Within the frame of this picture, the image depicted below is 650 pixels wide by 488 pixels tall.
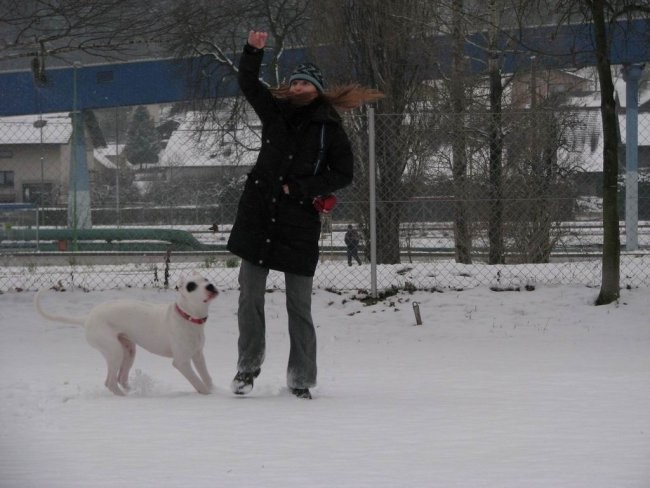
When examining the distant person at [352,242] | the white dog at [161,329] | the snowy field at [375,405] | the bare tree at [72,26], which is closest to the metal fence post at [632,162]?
the snowy field at [375,405]

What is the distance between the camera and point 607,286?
8.22m

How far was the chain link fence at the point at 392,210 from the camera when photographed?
9.12m

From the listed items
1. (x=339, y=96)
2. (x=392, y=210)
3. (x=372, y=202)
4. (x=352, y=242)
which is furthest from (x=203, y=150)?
(x=339, y=96)

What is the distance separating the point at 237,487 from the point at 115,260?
8.54m

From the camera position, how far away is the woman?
487 centimetres

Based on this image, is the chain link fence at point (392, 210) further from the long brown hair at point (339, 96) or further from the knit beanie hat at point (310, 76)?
the knit beanie hat at point (310, 76)

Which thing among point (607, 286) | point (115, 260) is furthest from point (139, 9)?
point (607, 286)

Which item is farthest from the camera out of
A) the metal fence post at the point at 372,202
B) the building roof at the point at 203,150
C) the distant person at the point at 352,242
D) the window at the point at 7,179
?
the window at the point at 7,179

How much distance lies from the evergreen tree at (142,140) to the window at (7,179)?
194cm

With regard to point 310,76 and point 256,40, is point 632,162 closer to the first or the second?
point 310,76

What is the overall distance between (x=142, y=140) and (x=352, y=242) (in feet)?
31.0

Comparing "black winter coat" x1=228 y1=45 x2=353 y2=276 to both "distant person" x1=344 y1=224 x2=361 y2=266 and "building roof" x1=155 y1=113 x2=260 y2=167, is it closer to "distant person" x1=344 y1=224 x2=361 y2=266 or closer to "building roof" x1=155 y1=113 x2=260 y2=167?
"distant person" x1=344 y1=224 x2=361 y2=266

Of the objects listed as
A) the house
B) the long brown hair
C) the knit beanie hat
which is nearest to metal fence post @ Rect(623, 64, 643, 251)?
the house

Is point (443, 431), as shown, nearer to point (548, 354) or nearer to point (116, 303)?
point (116, 303)
